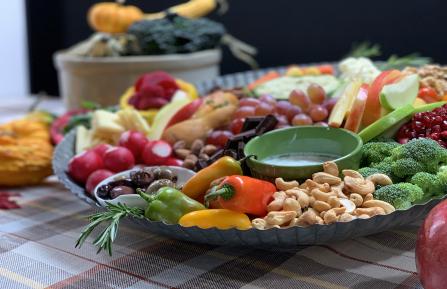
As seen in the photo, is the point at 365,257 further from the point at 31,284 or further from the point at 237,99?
the point at 237,99

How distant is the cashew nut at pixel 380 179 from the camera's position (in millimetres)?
929

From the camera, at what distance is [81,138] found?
1.39 meters

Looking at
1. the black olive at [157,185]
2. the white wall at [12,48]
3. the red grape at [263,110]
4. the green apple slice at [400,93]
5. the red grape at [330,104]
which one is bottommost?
the white wall at [12,48]

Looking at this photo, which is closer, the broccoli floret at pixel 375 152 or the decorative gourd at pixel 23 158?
the broccoli floret at pixel 375 152

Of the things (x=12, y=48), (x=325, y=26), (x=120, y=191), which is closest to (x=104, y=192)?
(x=120, y=191)

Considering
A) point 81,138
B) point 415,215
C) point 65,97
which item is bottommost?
point 65,97

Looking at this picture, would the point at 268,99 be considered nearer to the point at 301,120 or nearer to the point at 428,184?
the point at 301,120

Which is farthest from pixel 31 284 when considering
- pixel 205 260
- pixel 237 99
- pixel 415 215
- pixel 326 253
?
pixel 237 99

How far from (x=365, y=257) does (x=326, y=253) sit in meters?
0.05

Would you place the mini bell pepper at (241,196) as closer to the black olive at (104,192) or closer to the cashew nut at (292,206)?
the cashew nut at (292,206)

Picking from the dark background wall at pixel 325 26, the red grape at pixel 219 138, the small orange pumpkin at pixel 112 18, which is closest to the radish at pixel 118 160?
the red grape at pixel 219 138

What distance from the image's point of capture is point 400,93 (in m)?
1.16

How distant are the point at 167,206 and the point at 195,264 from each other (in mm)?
88

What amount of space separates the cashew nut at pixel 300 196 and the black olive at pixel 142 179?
0.25 m
